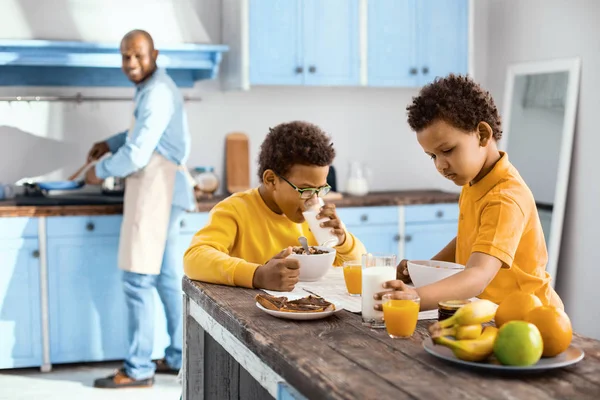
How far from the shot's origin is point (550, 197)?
4.73 meters

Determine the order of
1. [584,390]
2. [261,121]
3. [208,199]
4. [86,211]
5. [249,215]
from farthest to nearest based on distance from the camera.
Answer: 1. [261,121]
2. [208,199]
3. [86,211]
4. [249,215]
5. [584,390]

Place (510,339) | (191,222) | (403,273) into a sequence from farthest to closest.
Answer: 1. (191,222)
2. (403,273)
3. (510,339)

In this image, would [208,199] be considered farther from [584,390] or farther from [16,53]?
[584,390]

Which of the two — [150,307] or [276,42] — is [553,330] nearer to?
[150,307]

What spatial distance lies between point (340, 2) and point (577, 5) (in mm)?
1350

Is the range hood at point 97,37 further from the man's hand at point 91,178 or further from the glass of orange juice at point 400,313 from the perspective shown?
the glass of orange juice at point 400,313

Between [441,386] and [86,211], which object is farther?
[86,211]

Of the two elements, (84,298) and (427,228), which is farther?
(427,228)

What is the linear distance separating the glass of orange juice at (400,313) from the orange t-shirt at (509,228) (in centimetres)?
32

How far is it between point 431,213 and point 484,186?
8.96ft

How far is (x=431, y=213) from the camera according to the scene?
15.6ft

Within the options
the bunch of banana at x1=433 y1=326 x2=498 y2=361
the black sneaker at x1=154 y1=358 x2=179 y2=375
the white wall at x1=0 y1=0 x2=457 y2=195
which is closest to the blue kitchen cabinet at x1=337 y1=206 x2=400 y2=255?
the white wall at x1=0 y1=0 x2=457 y2=195

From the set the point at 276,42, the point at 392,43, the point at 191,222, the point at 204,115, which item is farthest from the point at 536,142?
the point at 191,222

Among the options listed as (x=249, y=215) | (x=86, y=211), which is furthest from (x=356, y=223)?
(x=249, y=215)
